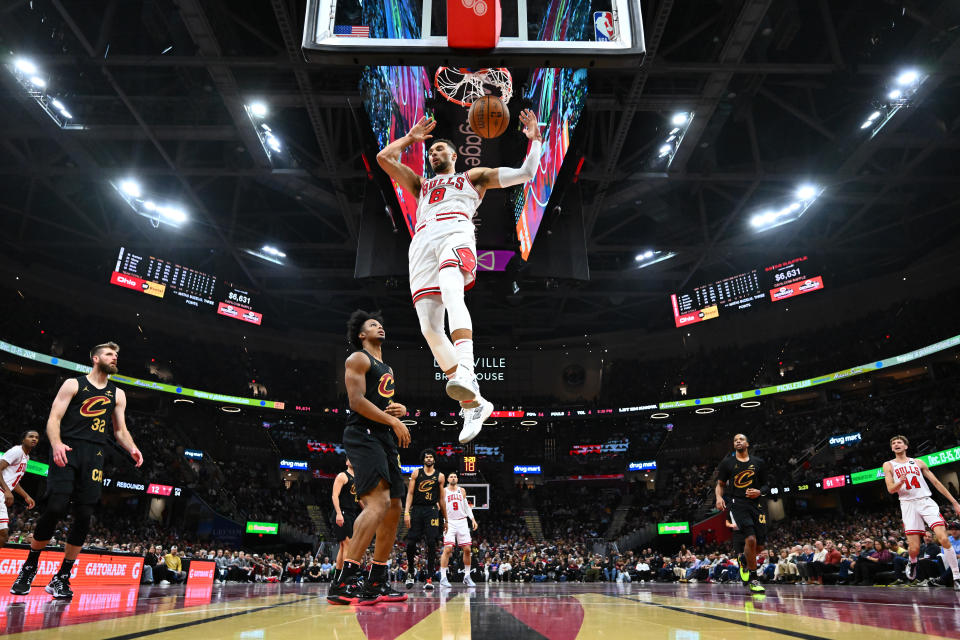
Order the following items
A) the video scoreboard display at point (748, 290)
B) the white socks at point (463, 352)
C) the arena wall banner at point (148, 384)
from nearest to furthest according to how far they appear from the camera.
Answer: the white socks at point (463, 352) < the arena wall banner at point (148, 384) < the video scoreboard display at point (748, 290)

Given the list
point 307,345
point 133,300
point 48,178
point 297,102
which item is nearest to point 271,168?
point 297,102

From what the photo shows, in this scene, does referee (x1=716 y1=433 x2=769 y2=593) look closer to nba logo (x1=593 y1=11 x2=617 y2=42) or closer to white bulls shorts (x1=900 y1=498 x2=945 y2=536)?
white bulls shorts (x1=900 y1=498 x2=945 y2=536)

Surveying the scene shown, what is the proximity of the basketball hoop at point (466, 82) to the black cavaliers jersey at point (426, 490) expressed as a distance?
17.2ft

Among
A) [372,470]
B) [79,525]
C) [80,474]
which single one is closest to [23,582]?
[79,525]

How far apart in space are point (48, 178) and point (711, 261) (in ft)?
73.0

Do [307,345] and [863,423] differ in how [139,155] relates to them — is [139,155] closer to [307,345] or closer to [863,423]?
[307,345]

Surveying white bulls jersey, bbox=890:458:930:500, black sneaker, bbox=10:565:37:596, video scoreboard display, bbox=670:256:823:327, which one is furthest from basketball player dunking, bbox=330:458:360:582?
video scoreboard display, bbox=670:256:823:327

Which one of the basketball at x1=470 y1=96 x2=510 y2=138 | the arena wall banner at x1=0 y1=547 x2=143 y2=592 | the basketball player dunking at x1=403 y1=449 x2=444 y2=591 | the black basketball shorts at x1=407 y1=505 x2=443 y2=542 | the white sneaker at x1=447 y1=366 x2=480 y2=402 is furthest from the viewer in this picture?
the black basketball shorts at x1=407 y1=505 x2=443 y2=542

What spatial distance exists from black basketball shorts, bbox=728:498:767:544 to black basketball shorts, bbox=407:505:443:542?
442cm

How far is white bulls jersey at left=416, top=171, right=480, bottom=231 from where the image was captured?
3.89 metres

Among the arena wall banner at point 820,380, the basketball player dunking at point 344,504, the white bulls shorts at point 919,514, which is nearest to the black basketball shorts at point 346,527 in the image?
the basketball player dunking at point 344,504

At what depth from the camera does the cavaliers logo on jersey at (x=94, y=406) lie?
15.0 feet

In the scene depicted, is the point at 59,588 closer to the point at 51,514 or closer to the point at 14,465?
the point at 51,514

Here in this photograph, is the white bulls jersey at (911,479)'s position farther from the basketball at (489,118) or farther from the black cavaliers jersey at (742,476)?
the basketball at (489,118)
